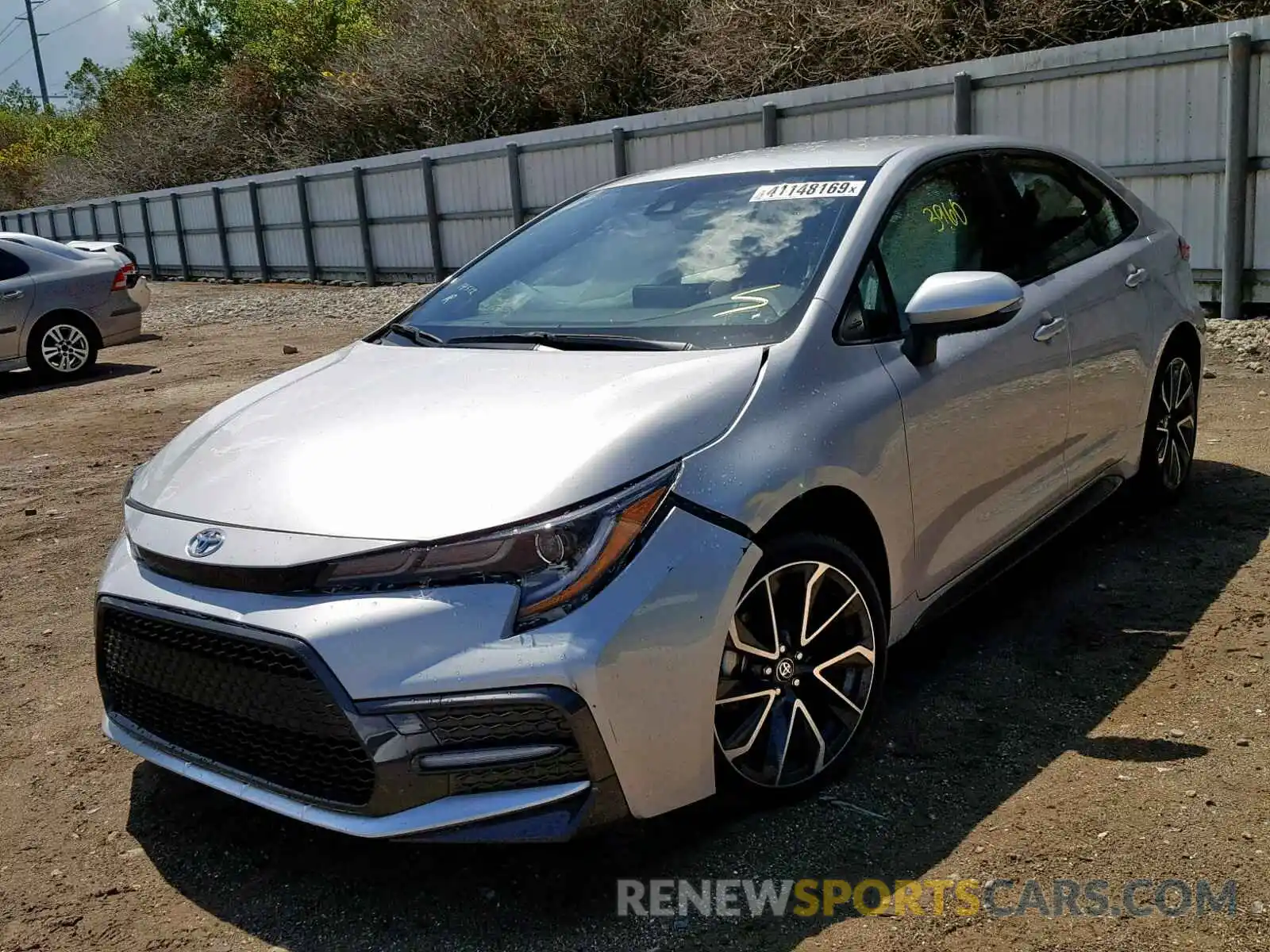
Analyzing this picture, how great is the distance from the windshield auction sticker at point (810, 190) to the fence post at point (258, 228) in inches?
960

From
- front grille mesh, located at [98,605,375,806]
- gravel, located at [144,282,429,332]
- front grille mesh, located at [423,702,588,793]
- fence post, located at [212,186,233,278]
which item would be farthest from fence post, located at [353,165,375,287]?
front grille mesh, located at [423,702,588,793]

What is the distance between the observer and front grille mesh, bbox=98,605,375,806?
2629mm

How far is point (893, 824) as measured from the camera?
304cm

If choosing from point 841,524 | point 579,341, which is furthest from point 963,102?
point 841,524

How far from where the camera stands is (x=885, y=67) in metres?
15.7

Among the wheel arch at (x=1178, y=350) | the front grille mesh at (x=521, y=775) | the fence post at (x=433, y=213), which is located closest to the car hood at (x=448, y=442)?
the front grille mesh at (x=521, y=775)

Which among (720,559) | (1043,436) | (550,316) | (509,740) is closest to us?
(509,740)

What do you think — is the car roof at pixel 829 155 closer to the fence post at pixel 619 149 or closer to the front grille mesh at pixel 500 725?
the front grille mesh at pixel 500 725

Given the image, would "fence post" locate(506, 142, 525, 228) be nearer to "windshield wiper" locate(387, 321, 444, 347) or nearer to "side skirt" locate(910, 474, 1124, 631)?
"windshield wiper" locate(387, 321, 444, 347)

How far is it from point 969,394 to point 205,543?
2167 millimetres

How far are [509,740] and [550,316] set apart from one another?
1598 mm

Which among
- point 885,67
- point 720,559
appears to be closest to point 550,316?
point 720,559

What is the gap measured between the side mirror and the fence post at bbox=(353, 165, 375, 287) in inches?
781

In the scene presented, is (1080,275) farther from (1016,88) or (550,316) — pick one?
(1016,88)
